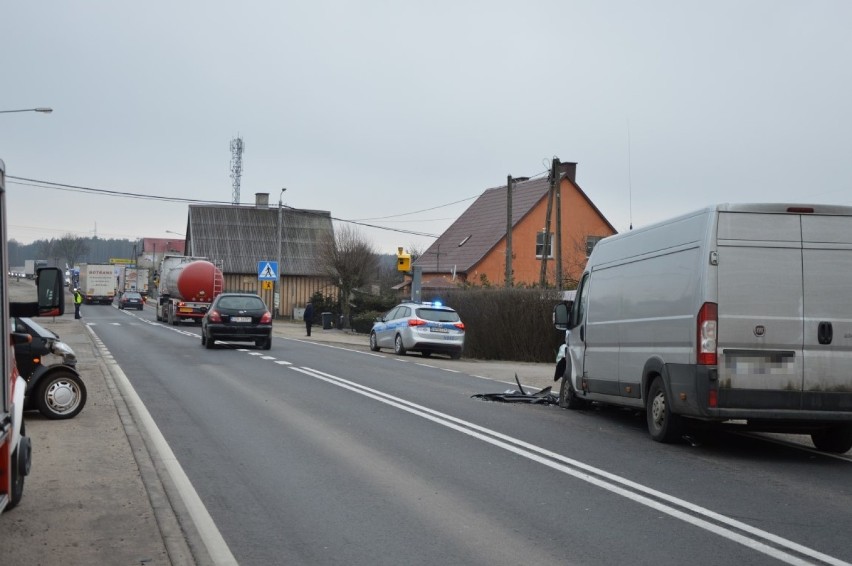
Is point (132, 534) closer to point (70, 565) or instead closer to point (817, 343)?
point (70, 565)

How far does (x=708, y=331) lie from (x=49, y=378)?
752cm

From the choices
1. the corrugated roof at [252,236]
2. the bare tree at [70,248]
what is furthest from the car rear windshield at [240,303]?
the bare tree at [70,248]

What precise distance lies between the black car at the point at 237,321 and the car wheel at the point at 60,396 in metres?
15.1

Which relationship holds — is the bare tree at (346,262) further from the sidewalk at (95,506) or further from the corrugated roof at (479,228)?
the sidewalk at (95,506)

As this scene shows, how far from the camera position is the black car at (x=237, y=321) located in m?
27.4

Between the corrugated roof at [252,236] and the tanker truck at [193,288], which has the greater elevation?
the corrugated roof at [252,236]

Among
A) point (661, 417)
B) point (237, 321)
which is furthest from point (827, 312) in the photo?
point (237, 321)

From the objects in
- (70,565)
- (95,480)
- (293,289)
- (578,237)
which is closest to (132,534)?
(70,565)

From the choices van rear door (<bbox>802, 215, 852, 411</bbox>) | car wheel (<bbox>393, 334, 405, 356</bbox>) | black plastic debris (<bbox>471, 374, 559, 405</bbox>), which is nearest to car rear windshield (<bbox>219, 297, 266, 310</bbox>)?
car wheel (<bbox>393, 334, 405, 356</bbox>)

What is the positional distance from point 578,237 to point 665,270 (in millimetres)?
45281

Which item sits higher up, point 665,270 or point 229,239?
point 229,239

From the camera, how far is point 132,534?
657 cm

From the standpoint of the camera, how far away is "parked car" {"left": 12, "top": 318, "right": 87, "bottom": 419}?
11812 mm

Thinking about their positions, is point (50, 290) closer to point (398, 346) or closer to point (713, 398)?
point (713, 398)
